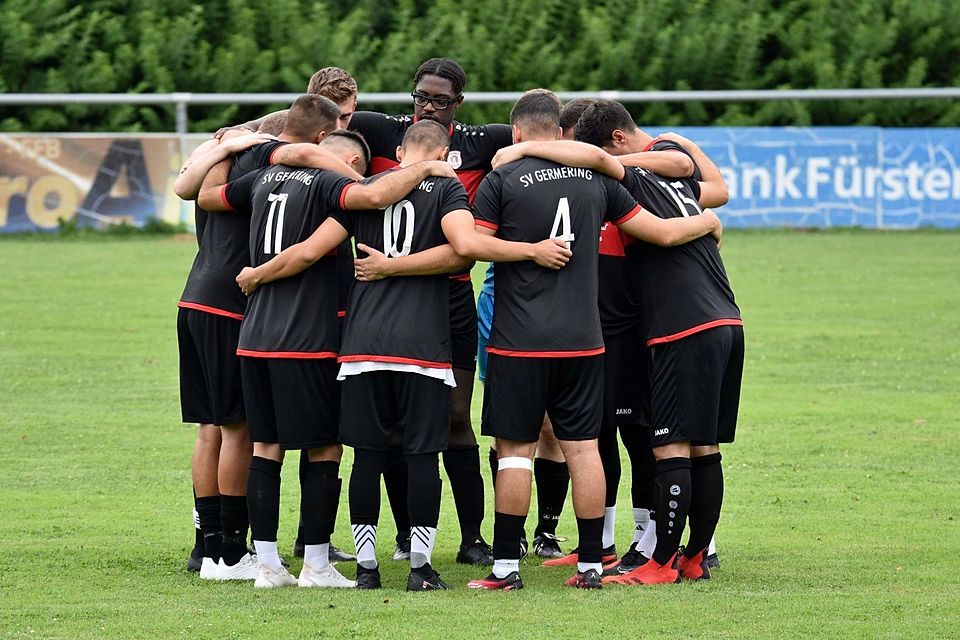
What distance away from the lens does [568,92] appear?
35.2 m

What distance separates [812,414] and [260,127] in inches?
238

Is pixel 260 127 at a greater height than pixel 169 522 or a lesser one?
greater

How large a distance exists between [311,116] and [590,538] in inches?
97.3

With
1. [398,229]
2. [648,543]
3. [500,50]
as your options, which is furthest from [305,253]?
[500,50]

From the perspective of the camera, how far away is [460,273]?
7.15m

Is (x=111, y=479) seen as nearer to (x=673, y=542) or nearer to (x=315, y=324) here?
(x=315, y=324)

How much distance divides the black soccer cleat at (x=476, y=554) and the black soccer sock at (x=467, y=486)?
0.03 meters

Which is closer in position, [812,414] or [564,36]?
[812,414]

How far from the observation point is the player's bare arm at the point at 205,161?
23.2 ft

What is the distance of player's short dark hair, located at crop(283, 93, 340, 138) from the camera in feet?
23.0

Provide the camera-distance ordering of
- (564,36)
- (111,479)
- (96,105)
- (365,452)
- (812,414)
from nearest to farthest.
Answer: (365,452)
(111,479)
(812,414)
(96,105)
(564,36)

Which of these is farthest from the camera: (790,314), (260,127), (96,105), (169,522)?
(96,105)

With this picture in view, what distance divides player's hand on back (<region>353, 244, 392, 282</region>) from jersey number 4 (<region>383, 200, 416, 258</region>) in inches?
2.2

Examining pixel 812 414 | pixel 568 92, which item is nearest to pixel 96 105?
pixel 568 92
